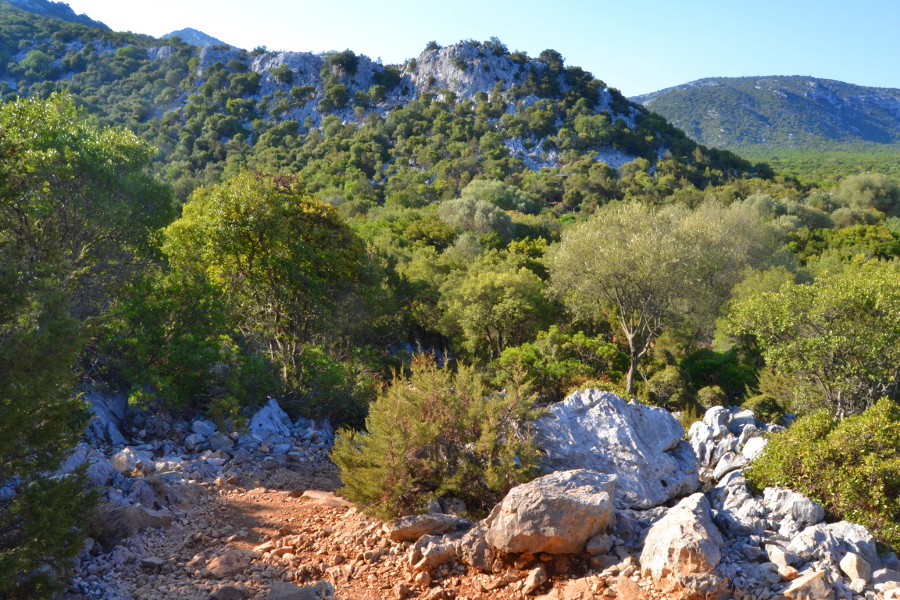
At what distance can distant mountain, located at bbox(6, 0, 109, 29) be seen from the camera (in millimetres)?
100312

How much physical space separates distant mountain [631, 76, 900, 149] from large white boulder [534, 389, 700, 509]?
133m

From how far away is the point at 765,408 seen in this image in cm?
1422

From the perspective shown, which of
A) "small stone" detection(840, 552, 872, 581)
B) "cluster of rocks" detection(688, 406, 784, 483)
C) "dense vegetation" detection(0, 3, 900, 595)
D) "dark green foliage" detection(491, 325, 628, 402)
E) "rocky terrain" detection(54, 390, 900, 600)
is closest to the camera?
"small stone" detection(840, 552, 872, 581)

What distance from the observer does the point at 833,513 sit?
6.54 m

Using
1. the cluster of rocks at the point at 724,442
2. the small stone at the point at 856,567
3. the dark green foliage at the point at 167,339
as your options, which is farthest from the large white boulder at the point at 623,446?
the dark green foliage at the point at 167,339

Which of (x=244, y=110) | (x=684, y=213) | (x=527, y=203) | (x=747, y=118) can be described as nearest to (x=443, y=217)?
(x=527, y=203)

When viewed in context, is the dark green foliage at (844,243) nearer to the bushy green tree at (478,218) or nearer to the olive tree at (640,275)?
the olive tree at (640,275)

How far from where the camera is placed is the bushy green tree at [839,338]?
36.9ft

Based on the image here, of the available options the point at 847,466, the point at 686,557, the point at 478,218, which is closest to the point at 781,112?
the point at 478,218

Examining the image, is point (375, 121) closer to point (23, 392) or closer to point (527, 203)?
point (527, 203)

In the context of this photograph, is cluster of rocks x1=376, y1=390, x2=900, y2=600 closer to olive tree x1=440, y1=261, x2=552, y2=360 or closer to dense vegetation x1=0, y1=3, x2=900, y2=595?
dense vegetation x1=0, y1=3, x2=900, y2=595

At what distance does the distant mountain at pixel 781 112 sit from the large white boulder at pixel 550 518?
135975mm

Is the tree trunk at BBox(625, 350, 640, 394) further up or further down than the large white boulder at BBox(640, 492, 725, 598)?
further down

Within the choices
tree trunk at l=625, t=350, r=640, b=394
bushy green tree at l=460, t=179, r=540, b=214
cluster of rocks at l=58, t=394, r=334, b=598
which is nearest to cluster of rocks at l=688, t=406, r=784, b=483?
cluster of rocks at l=58, t=394, r=334, b=598
